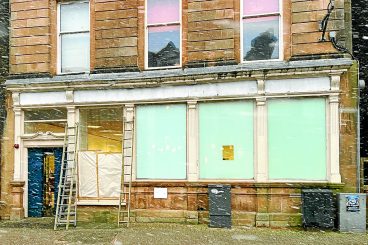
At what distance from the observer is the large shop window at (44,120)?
14.5m

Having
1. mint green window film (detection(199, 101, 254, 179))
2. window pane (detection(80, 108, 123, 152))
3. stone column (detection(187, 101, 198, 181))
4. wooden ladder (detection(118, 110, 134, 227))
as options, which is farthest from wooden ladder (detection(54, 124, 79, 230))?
mint green window film (detection(199, 101, 254, 179))

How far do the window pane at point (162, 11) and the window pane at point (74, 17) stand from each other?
83.7 inches

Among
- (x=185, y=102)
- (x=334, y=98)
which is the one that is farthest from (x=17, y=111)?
(x=334, y=98)

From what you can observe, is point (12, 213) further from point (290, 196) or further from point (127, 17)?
point (290, 196)

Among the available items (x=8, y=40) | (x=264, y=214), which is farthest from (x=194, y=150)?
(x=8, y=40)

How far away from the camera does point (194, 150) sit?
13211 millimetres

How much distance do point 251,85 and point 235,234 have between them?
4200 mm

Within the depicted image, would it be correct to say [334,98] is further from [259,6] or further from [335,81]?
[259,6]

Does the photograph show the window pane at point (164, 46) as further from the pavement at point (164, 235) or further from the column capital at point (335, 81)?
the pavement at point (164, 235)

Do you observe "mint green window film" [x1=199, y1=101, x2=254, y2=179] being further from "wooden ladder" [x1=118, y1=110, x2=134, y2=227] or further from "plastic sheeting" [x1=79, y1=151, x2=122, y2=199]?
"plastic sheeting" [x1=79, y1=151, x2=122, y2=199]

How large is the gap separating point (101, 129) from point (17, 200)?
11.5ft

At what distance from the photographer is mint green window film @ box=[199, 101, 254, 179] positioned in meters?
13.0

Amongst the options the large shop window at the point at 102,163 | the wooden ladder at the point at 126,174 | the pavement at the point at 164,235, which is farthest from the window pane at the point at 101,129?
the pavement at the point at 164,235

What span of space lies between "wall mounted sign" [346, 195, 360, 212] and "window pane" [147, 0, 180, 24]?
7234 mm
